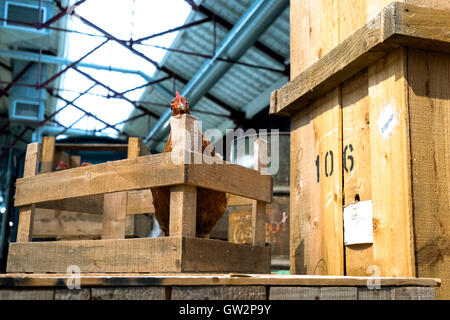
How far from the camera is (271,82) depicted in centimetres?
1499

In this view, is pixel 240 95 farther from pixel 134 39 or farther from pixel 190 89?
pixel 134 39

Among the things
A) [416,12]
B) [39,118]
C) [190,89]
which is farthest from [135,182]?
[39,118]

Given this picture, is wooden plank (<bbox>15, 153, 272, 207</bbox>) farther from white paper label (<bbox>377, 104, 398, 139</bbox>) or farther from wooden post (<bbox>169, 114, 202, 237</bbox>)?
white paper label (<bbox>377, 104, 398, 139</bbox>)

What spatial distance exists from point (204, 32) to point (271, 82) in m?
2.37

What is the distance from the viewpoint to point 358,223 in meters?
2.78

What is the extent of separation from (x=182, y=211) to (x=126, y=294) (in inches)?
34.6

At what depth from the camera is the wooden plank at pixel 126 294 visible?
179 centimetres

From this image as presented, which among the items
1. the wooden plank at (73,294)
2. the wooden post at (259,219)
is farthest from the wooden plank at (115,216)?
the wooden plank at (73,294)

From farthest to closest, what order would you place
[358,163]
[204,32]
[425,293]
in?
1. [204,32]
2. [358,163]
3. [425,293]

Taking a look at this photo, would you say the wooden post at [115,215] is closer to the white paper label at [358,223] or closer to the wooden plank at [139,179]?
the wooden plank at [139,179]

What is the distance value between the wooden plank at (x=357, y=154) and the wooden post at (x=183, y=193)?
2.84 feet

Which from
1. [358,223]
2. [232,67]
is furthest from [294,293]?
[232,67]

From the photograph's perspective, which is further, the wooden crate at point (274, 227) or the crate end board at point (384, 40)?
the wooden crate at point (274, 227)

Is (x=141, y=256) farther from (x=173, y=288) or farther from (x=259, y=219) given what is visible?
(x=259, y=219)
